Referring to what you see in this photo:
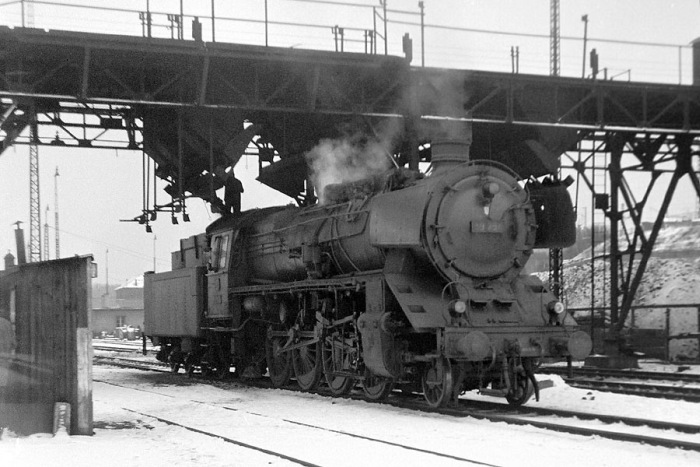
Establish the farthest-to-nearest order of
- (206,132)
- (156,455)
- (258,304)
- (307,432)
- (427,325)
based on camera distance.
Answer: (206,132)
(258,304)
(427,325)
(307,432)
(156,455)

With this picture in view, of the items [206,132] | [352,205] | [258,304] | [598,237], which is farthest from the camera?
[598,237]

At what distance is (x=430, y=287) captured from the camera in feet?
39.1

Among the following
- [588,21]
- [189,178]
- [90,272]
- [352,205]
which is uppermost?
[588,21]

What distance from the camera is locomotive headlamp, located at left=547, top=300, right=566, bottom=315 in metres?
11.8

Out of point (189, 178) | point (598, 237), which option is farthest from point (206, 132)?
point (598, 237)

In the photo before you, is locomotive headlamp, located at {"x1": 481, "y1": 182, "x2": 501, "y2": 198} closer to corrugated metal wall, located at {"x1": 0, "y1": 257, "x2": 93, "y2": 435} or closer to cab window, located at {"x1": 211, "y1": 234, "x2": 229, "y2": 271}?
corrugated metal wall, located at {"x1": 0, "y1": 257, "x2": 93, "y2": 435}

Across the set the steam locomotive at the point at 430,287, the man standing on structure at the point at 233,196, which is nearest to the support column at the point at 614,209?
the steam locomotive at the point at 430,287

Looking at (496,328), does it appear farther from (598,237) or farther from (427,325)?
(598,237)

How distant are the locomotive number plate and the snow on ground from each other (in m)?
2.56

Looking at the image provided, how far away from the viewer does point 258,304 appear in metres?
16.2

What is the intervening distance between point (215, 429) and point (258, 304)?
642 cm

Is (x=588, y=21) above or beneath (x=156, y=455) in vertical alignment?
above

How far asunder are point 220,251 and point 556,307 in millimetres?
7907

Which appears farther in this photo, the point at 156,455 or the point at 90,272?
the point at 90,272
